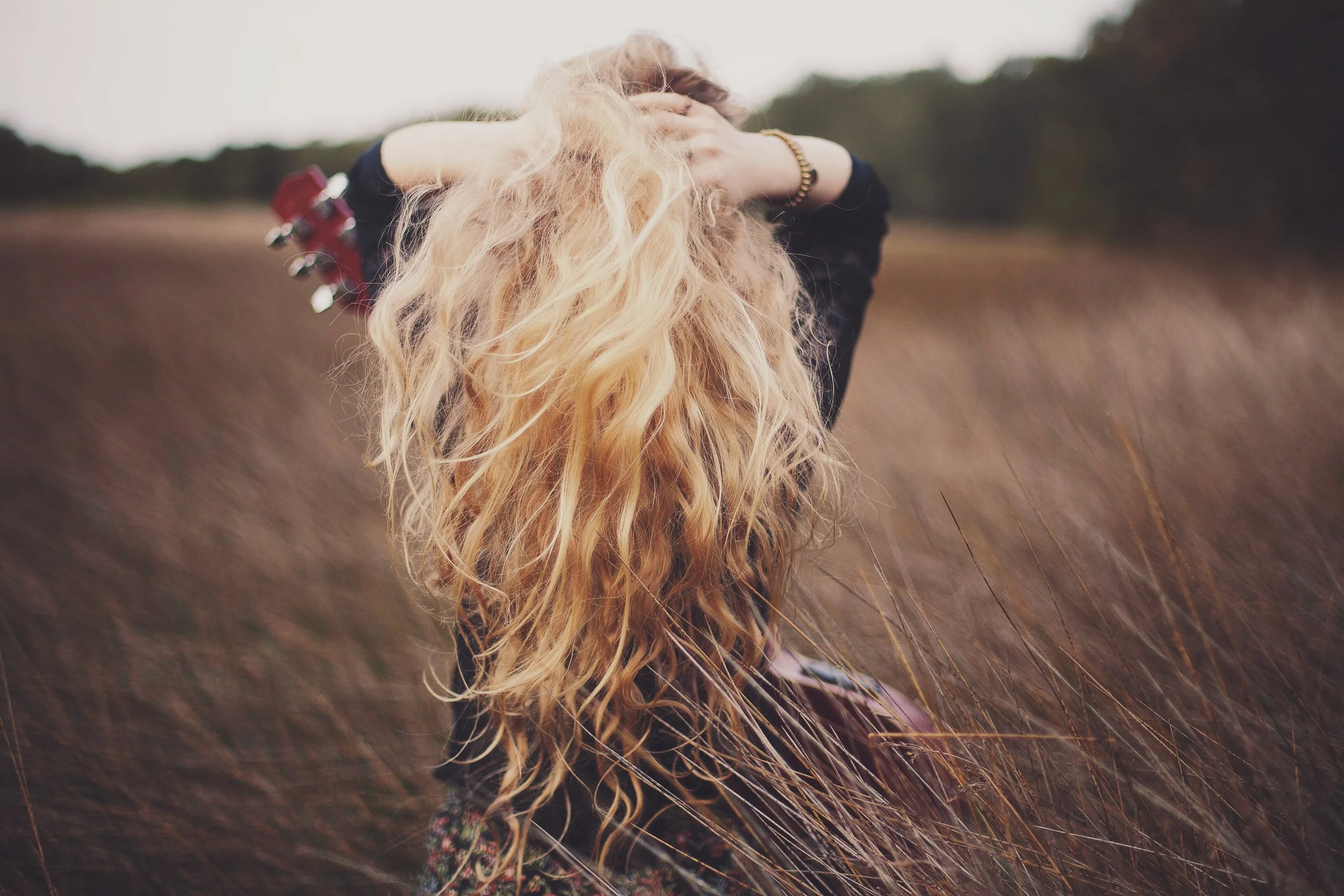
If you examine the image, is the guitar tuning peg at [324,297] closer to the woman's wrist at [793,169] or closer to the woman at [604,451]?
the woman at [604,451]

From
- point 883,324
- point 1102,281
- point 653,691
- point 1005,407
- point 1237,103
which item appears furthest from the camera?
point 1237,103

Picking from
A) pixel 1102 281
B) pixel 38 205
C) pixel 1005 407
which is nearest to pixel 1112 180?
pixel 1102 281

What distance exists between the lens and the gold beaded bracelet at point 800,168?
1.16m

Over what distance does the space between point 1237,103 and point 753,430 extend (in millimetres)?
13093

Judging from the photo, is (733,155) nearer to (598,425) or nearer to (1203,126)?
(598,425)

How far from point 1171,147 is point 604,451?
52.2ft

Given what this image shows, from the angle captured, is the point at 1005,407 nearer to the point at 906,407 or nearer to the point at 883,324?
the point at 906,407

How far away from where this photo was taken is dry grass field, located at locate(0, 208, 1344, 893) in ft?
3.05

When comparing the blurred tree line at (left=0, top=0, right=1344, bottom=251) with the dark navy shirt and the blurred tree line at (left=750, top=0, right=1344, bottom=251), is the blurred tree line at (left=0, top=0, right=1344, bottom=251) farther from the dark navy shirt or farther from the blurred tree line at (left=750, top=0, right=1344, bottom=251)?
the dark navy shirt

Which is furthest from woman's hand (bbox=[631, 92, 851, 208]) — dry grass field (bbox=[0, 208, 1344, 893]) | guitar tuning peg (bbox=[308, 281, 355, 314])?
guitar tuning peg (bbox=[308, 281, 355, 314])

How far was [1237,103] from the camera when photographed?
970cm

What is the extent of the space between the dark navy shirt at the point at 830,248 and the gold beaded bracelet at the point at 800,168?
0.19ft

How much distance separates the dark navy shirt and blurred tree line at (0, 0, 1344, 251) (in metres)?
0.21

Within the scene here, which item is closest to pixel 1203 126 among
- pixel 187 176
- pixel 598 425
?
pixel 598 425
